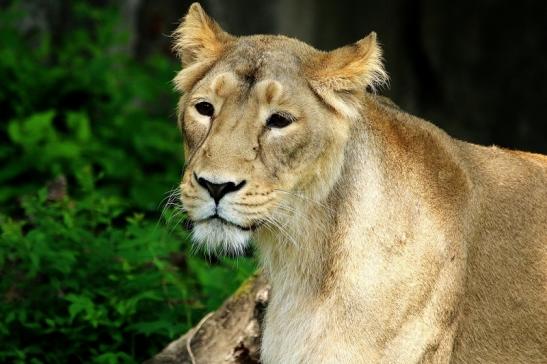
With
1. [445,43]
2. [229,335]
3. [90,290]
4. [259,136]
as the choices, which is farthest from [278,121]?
[445,43]

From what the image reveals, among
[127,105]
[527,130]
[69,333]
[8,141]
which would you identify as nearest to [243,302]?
[69,333]

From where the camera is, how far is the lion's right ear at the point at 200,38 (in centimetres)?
487

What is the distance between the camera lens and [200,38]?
4.91m

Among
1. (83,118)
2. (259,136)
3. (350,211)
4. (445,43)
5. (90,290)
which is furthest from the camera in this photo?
(445,43)

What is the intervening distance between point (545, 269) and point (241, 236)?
4.71ft

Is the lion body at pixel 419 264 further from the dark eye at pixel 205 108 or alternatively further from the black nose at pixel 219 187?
the dark eye at pixel 205 108

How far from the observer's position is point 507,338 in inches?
192

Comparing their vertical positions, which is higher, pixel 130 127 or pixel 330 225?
pixel 330 225

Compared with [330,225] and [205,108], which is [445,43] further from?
[205,108]

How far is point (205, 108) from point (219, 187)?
0.47m

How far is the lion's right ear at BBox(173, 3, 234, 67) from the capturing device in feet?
16.0

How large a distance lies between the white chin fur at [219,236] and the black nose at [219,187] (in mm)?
111

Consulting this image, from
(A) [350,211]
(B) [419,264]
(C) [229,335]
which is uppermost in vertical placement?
(A) [350,211]

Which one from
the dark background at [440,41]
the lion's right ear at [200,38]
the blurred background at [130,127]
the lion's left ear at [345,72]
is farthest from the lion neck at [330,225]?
the dark background at [440,41]
